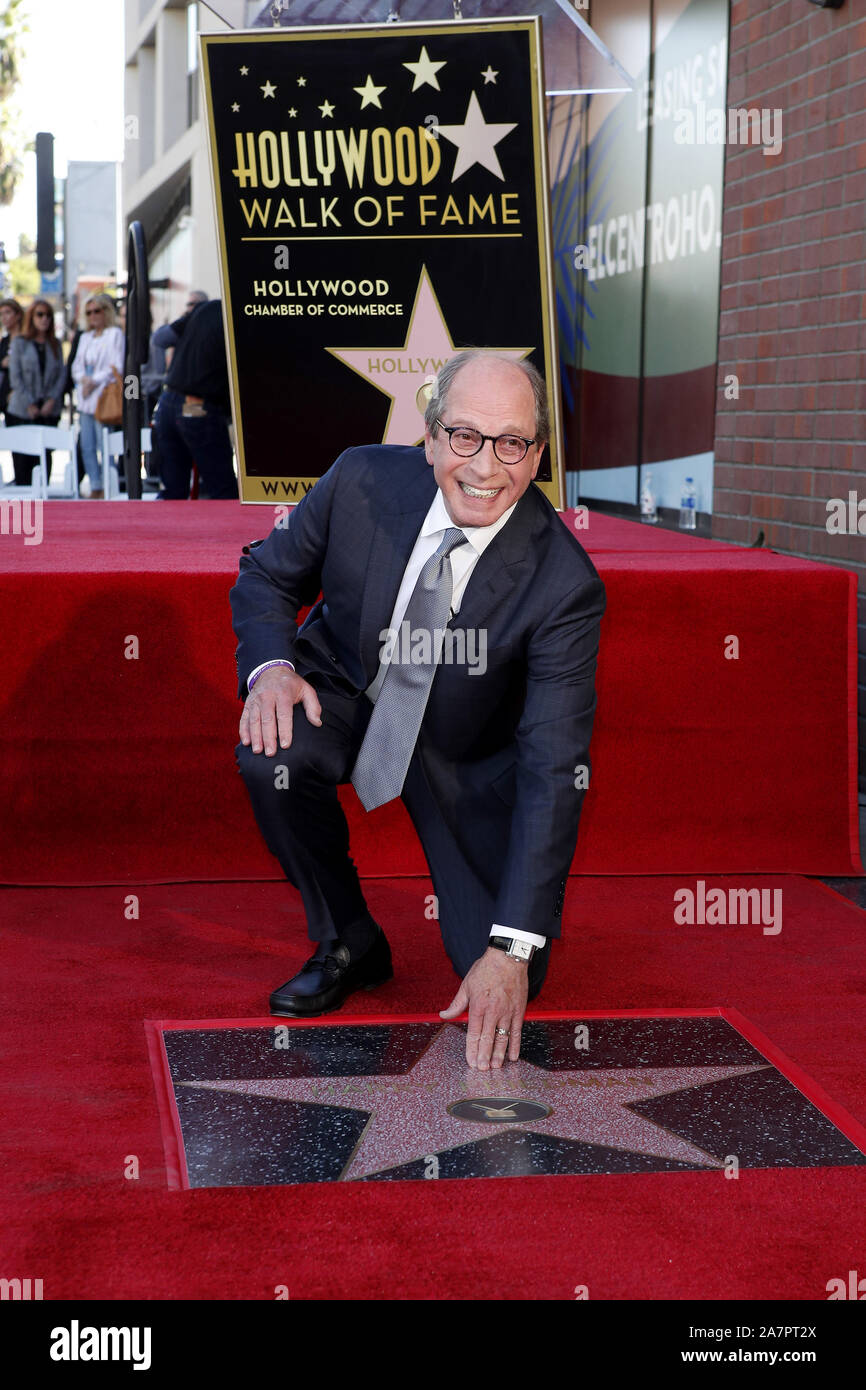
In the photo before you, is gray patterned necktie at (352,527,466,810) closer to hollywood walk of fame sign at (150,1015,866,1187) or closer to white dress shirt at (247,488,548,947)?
white dress shirt at (247,488,548,947)

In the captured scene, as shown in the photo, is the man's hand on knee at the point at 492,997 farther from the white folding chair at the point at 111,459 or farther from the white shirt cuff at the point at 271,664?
the white folding chair at the point at 111,459

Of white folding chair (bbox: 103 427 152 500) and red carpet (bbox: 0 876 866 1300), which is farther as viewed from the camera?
white folding chair (bbox: 103 427 152 500)

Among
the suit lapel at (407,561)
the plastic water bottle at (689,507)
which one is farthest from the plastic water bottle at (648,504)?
the suit lapel at (407,561)

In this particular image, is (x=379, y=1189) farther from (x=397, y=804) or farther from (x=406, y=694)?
(x=397, y=804)

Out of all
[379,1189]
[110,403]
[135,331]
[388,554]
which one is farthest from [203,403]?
[379,1189]

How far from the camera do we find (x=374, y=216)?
463 centimetres

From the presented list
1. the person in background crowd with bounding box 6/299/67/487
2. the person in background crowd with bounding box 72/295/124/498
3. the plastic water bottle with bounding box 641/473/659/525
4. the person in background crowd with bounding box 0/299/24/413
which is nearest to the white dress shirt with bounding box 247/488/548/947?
the plastic water bottle with bounding box 641/473/659/525

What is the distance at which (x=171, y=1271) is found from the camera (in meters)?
1.97

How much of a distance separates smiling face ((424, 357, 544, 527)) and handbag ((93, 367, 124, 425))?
891 centimetres

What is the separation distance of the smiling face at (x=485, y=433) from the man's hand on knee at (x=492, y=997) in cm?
75

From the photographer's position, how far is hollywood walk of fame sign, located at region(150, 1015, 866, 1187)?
2.35 metres

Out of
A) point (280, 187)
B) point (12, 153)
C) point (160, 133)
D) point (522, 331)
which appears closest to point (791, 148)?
point (522, 331)

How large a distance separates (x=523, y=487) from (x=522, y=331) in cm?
205

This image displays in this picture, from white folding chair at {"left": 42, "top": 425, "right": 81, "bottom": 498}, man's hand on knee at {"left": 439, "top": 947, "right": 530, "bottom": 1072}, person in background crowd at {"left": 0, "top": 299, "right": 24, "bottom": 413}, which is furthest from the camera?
person in background crowd at {"left": 0, "top": 299, "right": 24, "bottom": 413}
